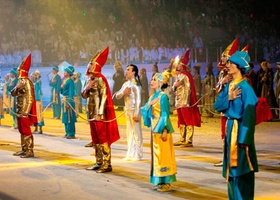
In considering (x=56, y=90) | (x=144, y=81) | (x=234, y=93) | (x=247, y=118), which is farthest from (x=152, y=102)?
(x=144, y=81)

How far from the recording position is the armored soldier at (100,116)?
936cm

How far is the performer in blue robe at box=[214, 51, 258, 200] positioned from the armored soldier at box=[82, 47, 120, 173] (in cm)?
356

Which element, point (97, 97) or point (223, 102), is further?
point (97, 97)

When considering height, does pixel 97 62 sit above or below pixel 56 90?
above

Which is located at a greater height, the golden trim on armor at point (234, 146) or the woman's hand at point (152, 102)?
the woman's hand at point (152, 102)

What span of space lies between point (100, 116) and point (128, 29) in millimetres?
17381

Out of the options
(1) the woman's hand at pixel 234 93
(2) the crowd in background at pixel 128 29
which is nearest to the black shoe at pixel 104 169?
(1) the woman's hand at pixel 234 93

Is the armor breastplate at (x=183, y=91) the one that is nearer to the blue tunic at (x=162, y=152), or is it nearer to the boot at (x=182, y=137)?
the boot at (x=182, y=137)

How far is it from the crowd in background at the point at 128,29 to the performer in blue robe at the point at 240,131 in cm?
1516

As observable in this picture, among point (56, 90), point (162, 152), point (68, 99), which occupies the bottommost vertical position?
point (162, 152)

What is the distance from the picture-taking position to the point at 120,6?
27094 mm

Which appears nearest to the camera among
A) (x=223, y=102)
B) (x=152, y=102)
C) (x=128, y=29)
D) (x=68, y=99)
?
(x=223, y=102)

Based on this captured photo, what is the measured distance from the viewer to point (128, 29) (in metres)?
26.4

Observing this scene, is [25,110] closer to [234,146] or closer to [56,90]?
[234,146]
